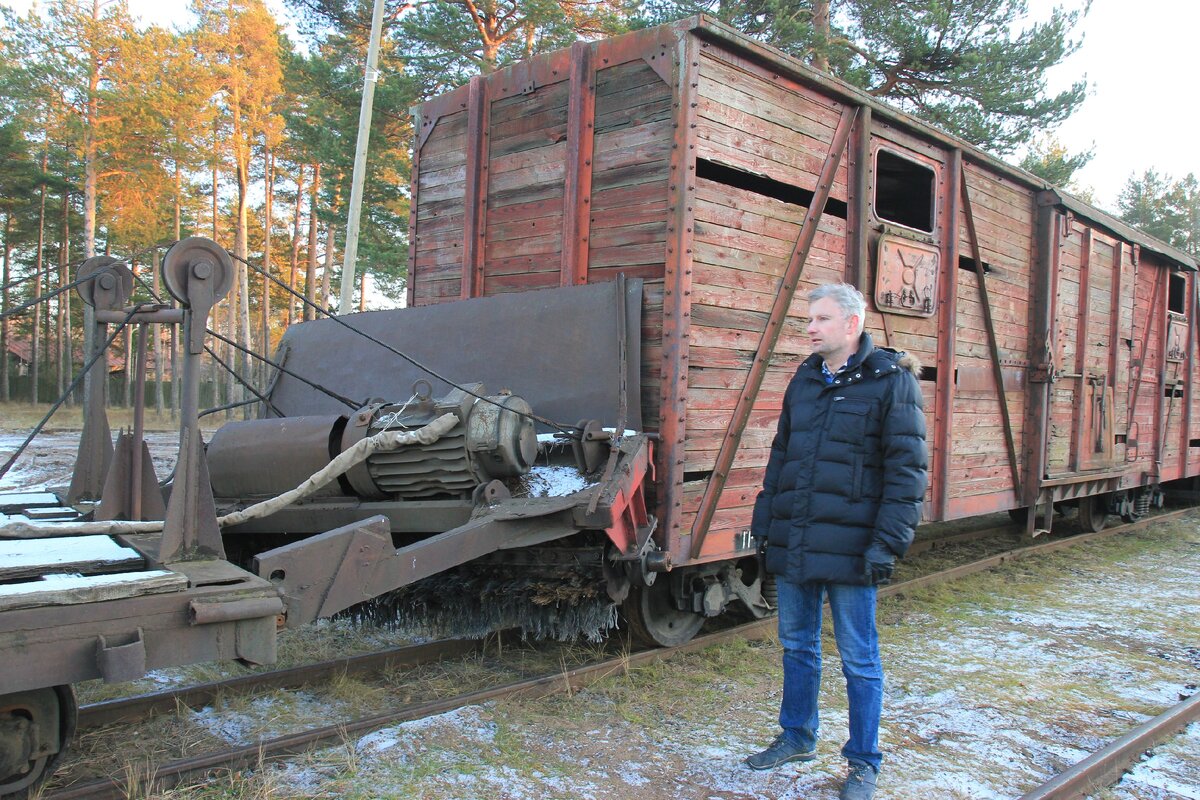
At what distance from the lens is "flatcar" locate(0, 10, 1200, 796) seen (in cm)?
390

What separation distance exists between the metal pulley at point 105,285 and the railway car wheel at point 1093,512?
32.4 feet

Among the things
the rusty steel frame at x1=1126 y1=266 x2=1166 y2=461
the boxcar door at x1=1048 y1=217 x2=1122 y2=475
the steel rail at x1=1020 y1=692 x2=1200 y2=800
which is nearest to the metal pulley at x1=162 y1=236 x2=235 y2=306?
the steel rail at x1=1020 y1=692 x2=1200 y2=800

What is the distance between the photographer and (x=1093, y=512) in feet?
32.6

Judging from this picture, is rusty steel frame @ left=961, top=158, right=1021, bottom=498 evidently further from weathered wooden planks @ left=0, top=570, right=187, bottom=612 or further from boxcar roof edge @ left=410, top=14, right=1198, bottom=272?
weathered wooden planks @ left=0, top=570, right=187, bottom=612

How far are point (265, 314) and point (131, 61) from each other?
7660 millimetres

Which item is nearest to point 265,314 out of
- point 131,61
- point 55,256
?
point 131,61

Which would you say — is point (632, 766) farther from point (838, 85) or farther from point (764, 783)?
point (838, 85)

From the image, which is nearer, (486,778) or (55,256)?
(486,778)

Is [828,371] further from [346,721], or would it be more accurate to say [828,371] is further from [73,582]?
[73,582]

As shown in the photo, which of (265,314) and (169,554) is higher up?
(265,314)

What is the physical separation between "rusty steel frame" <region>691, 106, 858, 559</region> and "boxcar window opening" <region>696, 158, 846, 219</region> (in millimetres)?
101

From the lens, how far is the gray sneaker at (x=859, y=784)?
3008mm

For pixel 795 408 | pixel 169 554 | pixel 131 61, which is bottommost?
pixel 169 554

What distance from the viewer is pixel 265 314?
25.8m
